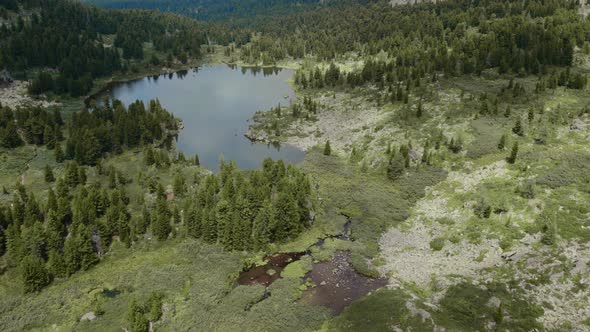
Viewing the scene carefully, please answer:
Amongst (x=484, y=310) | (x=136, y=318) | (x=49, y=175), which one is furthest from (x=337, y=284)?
(x=49, y=175)

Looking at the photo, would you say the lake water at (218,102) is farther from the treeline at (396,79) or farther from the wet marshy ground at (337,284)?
the wet marshy ground at (337,284)

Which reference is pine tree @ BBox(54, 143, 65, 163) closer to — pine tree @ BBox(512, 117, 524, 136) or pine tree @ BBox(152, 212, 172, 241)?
pine tree @ BBox(152, 212, 172, 241)

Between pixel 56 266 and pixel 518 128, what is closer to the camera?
pixel 56 266

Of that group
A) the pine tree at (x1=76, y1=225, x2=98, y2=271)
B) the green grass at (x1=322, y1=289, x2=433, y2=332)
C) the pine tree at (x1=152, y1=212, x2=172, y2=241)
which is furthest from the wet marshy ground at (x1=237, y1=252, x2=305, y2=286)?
the pine tree at (x1=76, y1=225, x2=98, y2=271)

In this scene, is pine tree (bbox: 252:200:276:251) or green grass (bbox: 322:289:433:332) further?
pine tree (bbox: 252:200:276:251)

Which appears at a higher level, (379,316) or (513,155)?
(513,155)

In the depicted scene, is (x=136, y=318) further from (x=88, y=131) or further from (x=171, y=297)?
(x=88, y=131)

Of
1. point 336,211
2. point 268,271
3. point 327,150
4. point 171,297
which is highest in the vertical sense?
point 327,150
